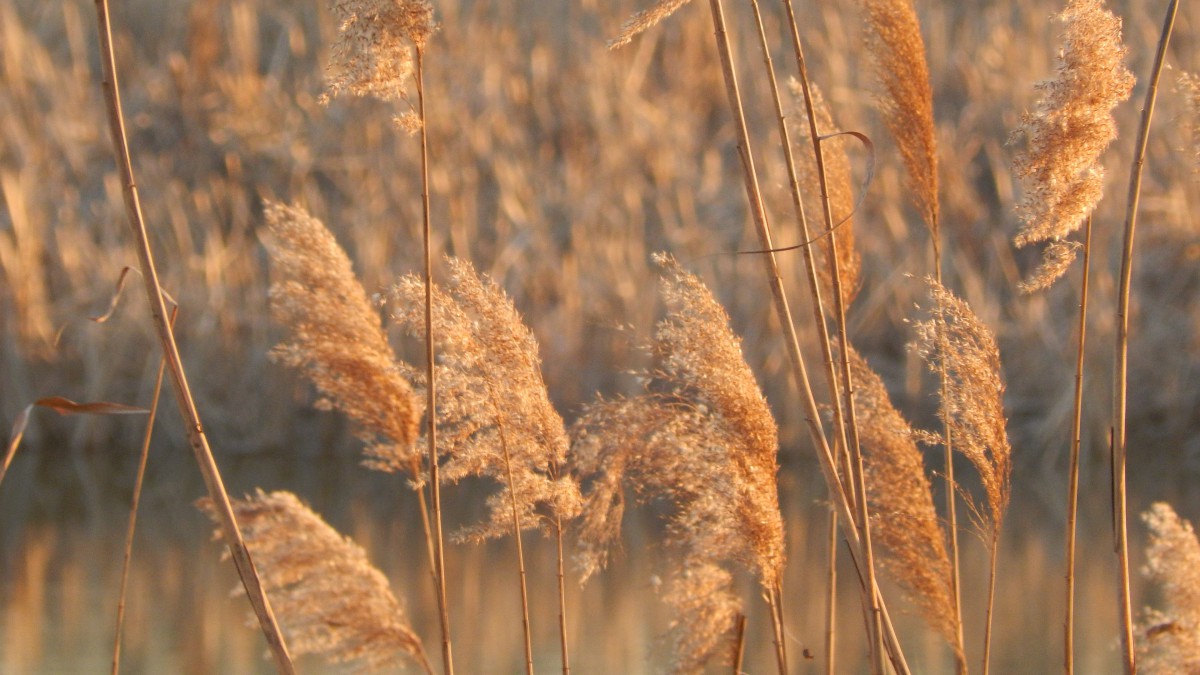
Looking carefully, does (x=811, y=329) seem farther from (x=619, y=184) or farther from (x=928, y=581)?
(x=928, y=581)

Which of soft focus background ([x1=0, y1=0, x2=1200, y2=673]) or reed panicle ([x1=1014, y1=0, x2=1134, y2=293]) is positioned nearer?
reed panicle ([x1=1014, y1=0, x2=1134, y2=293])

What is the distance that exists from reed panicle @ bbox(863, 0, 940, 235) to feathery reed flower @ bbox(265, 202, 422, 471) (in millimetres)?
635

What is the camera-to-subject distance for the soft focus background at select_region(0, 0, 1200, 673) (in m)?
3.81

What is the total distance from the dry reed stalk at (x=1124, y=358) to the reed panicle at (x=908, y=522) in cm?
18

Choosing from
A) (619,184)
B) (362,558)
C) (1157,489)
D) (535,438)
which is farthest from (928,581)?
(619,184)

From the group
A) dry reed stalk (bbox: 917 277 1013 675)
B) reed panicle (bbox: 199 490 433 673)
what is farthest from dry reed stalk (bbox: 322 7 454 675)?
dry reed stalk (bbox: 917 277 1013 675)

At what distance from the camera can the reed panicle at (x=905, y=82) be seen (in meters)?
1.52

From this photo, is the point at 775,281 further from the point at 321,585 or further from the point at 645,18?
the point at 321,585

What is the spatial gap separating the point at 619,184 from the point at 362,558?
4.12 m

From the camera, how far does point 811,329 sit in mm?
4742

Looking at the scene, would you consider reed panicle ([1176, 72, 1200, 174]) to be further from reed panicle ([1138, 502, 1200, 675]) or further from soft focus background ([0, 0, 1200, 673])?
soft focus background ([0, 0, 1200, 673])

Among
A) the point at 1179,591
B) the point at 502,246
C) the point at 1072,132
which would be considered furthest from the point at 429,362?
the point at 502,246

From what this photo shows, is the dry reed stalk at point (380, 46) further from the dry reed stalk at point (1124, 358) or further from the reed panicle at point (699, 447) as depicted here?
the dry reed stalk at point (1124, 358)

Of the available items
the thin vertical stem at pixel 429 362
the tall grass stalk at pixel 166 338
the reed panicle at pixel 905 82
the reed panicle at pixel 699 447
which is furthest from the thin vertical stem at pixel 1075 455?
the tall grass stalk at pixel 166 338
